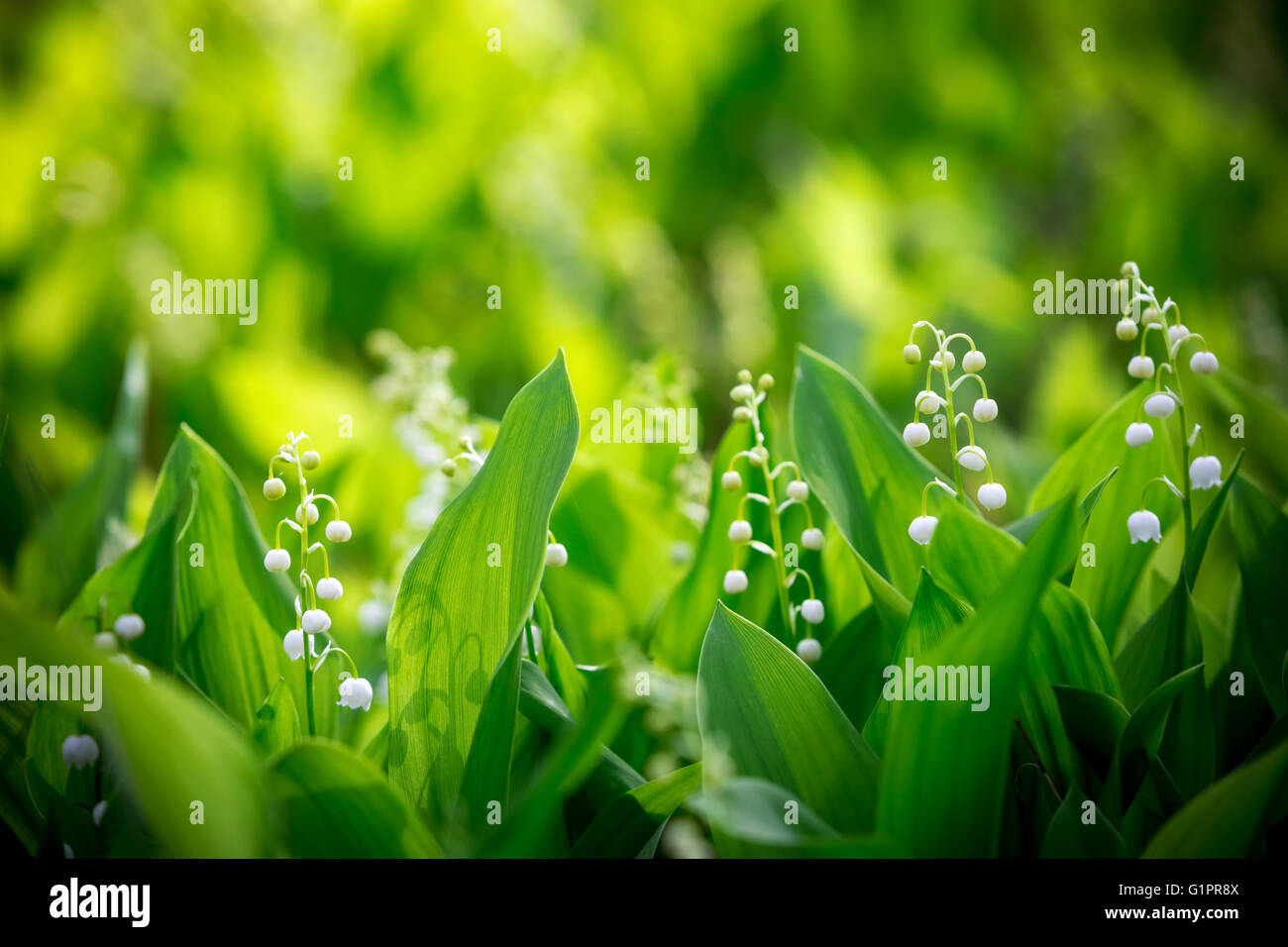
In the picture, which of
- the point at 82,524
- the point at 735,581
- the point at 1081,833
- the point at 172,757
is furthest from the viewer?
the point at 82,524

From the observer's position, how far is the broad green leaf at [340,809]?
65 centimetres

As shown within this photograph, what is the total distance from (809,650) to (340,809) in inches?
16.2

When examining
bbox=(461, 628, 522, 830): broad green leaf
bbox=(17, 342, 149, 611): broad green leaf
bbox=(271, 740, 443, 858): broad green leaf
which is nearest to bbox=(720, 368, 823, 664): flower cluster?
bbox=(461, 628, 522, 830): broad green leaf

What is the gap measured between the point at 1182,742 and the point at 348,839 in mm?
669

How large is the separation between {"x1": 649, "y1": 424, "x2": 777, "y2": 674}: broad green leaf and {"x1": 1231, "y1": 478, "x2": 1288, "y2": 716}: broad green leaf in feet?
1.40

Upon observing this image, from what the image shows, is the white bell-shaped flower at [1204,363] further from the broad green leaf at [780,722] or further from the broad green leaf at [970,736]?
the broad green leaf at [780,722]

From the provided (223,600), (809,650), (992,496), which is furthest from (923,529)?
(223,600)

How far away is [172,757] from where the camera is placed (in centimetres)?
59

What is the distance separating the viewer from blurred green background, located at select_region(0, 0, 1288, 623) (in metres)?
2.19

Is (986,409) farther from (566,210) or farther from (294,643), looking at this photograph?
(566,210)

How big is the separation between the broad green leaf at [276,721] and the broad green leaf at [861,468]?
49cm

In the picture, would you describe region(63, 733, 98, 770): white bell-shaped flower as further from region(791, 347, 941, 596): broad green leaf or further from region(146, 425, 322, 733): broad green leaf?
region(791, 347, 941, 596): broad green leaf
